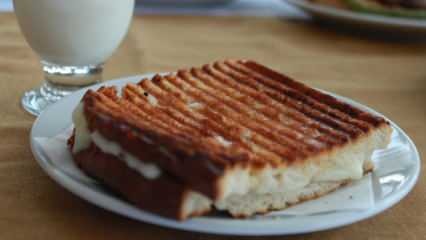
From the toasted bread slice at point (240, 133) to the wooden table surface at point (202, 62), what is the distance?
84 millimetres

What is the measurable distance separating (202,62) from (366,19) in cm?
49

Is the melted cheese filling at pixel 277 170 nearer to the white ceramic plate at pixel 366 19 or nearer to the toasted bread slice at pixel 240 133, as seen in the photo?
the toasted bread slice at pixel 240 133

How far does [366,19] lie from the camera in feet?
6.41

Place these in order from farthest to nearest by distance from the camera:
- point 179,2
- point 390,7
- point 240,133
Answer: point 179,2, point 390,7, point 240,133

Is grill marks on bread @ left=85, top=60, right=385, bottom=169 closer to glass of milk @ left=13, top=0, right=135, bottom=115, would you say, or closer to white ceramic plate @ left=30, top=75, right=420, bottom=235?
white ceramic plate @ left=30, top=75, right=420, bottom=235

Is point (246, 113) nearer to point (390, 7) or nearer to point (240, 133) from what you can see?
point (240, 133)

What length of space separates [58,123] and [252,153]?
1.23 feet

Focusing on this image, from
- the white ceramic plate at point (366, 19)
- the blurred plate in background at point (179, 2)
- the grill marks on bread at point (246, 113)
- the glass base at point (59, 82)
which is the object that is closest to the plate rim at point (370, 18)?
the white ceramic plate at point (366, 19)

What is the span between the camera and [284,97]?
122 cm

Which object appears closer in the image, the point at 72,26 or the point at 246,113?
the point at 246,113

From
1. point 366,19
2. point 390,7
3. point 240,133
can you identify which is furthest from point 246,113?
point 390,7

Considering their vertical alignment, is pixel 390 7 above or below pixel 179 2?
above

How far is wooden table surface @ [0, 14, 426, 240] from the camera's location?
38.6 inches

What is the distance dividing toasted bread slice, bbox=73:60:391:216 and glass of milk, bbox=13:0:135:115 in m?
0.23
